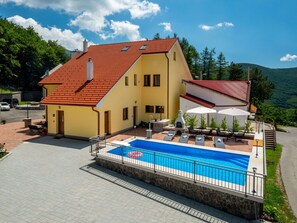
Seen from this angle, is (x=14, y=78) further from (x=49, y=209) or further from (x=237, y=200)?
(x=237, y=200)

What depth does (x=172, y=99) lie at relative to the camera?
81.0 ft

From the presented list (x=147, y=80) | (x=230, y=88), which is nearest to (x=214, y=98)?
(x=230, y=88)

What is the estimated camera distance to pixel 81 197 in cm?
953

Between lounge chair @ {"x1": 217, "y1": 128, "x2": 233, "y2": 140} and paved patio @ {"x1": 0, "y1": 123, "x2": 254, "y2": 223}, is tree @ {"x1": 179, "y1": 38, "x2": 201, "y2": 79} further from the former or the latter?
paved patio @ {"x1": 0, "y1": 123, "x2": 254, "y2": 223}

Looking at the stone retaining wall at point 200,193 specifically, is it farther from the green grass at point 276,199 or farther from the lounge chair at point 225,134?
the lounge chair at point 225,134

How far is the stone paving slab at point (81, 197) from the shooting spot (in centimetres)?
827

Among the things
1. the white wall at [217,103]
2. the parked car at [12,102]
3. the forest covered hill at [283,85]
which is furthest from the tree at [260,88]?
the parked car at [12,102]

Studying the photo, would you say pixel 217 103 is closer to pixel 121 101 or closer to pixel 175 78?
pixel 175 78

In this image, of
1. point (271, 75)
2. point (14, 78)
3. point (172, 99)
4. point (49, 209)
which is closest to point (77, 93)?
point (172, 99)

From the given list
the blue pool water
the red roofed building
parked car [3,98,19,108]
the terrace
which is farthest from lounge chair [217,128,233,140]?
parked car [3,98,19,108]

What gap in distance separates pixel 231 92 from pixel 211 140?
8.88 metres

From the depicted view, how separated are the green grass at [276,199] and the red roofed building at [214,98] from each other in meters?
7.24

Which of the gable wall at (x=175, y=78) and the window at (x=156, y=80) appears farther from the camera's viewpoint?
the gable wall at (x=175, y=78)

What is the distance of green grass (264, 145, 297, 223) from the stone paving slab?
1657 mm
